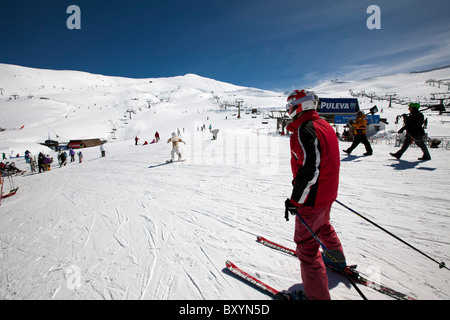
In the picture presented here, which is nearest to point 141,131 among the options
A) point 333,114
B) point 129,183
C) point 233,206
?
point 333,114

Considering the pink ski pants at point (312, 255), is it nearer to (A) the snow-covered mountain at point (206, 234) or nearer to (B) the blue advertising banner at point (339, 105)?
(A) the snow-covered mountain at point (206, 234)

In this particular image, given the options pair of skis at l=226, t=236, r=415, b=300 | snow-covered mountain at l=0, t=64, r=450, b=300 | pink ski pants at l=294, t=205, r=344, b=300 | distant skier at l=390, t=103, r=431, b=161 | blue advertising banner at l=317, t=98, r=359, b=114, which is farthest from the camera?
blue advertising banner at l=317, t=98, r=359, b=114

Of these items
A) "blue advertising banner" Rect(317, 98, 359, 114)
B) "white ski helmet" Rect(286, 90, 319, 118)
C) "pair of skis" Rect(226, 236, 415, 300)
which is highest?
"blue advertising banner" Rect(317, 98, 359, 114)

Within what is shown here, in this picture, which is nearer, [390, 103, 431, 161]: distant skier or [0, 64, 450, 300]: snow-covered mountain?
[0, 64, 450, 300]: snow-covered mountain

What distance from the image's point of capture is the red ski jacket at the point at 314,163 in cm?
184

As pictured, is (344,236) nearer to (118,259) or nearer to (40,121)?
(118,259)

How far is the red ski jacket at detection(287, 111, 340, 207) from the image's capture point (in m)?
1.84

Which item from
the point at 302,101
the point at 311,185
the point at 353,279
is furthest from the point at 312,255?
the point at 302,101

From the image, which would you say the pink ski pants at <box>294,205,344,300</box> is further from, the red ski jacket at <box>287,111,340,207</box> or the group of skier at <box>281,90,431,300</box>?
the red ski jacket at <box>287,111,340,207</box>

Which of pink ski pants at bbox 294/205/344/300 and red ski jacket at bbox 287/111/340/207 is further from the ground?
red ski jacket at bbox 287/111/340/207

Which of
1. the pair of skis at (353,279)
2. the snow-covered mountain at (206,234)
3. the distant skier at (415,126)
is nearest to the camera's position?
the pair of skis at (353,279)

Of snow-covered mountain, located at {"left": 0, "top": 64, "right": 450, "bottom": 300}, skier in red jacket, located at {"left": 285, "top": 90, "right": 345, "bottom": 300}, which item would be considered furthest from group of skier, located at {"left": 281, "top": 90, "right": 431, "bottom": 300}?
snow-covered mountain, located at {"left": 0, "top": 64, "right": 450, "bottom": 300}

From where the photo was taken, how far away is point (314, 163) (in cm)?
184

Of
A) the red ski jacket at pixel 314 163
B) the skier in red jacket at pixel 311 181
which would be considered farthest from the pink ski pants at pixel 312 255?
the red ski jacket at pixel 314 163
